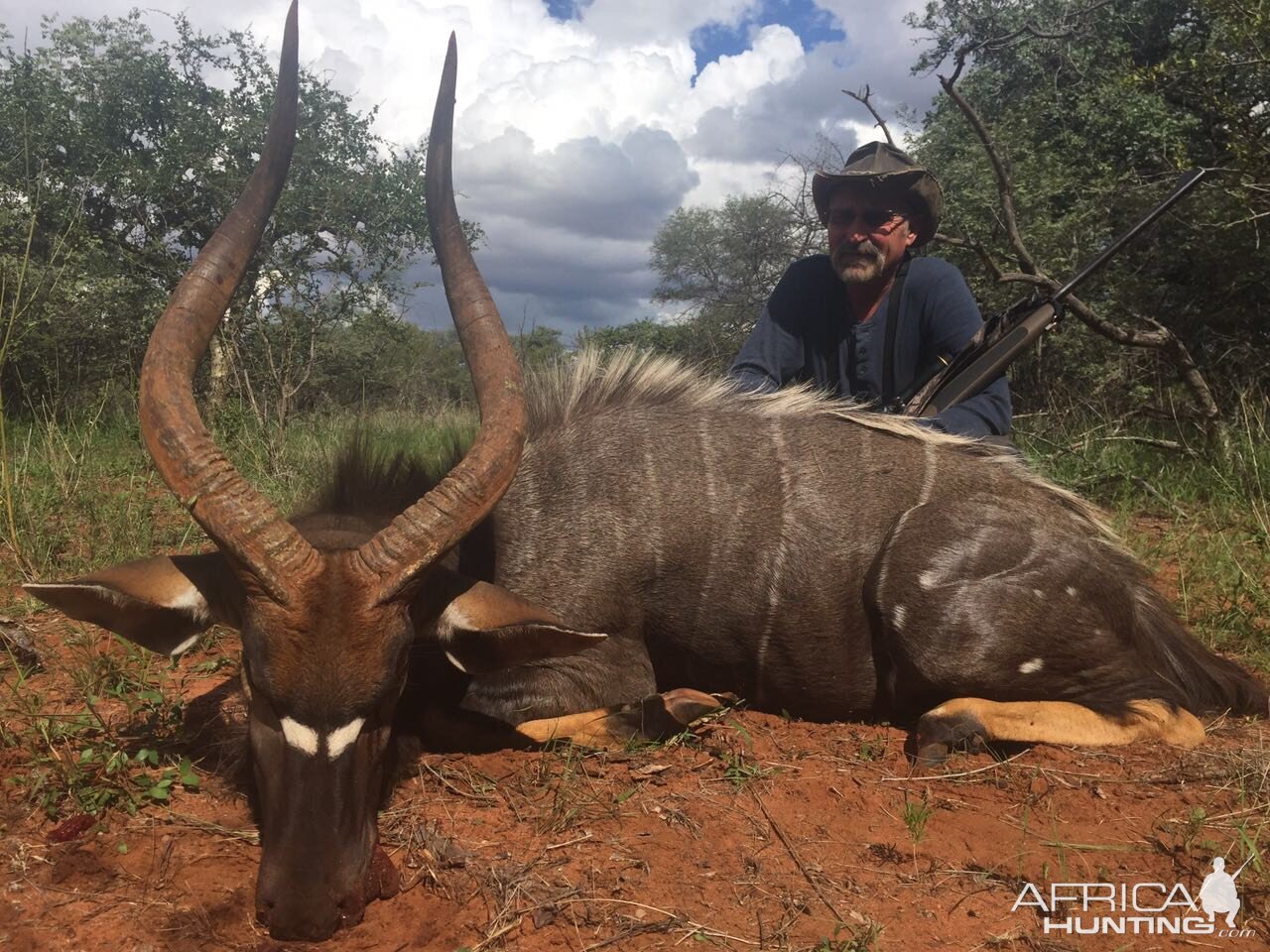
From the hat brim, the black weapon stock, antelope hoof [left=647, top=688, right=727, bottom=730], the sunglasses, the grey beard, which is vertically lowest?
antelope hoof [left=647, top=688, right=727, bottom=730]

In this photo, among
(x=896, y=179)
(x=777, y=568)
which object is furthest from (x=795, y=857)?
(x=896, y=179)

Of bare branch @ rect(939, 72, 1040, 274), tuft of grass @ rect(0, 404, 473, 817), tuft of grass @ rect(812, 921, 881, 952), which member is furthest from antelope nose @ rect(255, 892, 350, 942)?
bare branch @ rect(939, 72, 1040, 274)

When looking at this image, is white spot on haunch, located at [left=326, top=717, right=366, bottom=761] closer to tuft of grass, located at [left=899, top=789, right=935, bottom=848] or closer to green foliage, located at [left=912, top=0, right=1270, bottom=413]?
tuft of grass, located at [left=899, top=789, right=935, bottom=848]

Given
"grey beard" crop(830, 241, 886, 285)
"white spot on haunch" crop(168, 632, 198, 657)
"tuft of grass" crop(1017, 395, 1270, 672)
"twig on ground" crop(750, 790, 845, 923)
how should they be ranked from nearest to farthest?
"twig on ground" crop(750, 790, 845, 923)
"white spot on haunch" crop(168, 632, 198, 657)
"tuft of grass" crop(1017, 395, 1270, 672)
"grey beard" crop(830, 241, 886, 285)

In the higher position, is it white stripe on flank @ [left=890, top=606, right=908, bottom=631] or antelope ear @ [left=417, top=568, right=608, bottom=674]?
antelope ear @ [left=417, top=568, right=608, bottom=674]

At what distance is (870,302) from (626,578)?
7.75ft

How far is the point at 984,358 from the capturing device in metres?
4.16

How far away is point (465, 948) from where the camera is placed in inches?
72.9

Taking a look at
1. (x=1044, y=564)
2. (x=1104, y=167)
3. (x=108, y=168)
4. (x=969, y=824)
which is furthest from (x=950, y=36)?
(x=969, y=824)

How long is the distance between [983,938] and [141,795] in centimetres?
211

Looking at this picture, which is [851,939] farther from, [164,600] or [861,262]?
[861,262]

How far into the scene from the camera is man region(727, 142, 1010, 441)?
4473 millimetres

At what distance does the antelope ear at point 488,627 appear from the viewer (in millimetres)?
2436

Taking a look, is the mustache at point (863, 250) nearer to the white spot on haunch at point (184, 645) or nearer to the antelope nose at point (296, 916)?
the white spot on haunch at point (184, 645)
